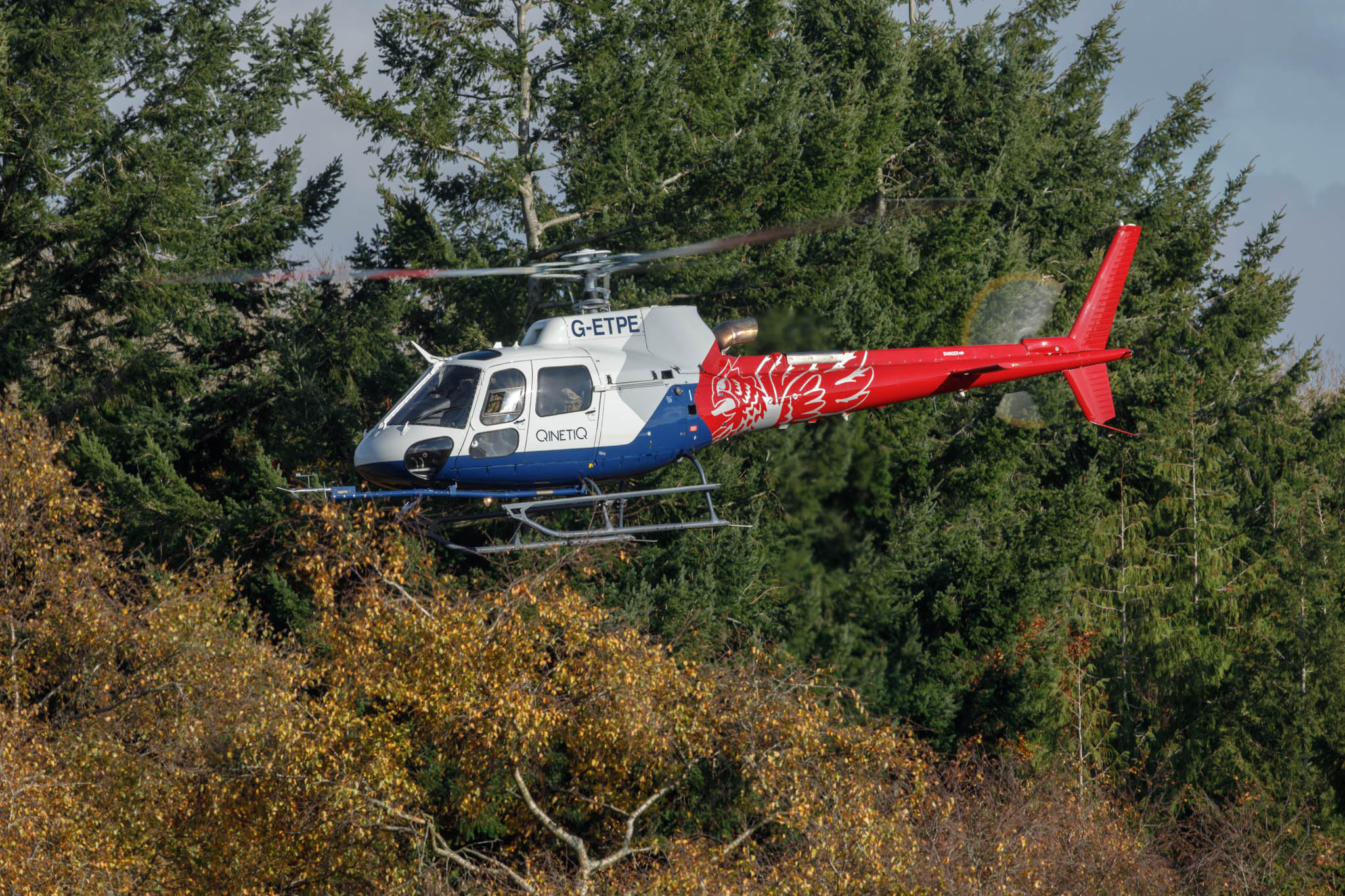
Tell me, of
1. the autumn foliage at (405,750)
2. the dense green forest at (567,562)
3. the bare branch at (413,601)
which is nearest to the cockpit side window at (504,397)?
the dense green forest at (567,562)

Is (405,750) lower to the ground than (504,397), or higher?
lower

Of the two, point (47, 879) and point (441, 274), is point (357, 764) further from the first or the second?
point (441, 274)

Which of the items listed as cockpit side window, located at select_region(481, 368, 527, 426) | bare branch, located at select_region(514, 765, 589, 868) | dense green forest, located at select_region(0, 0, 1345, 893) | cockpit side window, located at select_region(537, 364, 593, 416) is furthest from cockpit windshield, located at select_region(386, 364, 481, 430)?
bare branch, located at select_region(514, 765, 589, 868)

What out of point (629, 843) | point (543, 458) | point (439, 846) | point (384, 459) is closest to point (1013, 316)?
point (629, 843)

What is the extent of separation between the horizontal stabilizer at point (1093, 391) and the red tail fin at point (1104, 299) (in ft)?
0.15

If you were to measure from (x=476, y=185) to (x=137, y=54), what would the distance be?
8651 millimetres

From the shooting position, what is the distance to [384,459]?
13859 mm

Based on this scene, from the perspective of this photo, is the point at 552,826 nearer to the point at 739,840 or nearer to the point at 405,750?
A: the point at 405,750

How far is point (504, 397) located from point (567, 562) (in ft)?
28.7

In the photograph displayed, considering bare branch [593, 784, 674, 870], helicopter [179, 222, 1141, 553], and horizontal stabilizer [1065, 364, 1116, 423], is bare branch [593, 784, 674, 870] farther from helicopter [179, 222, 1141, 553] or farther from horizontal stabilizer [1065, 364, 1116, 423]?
Result: horizontal stabilizer [1065, 364, 1116, 423]

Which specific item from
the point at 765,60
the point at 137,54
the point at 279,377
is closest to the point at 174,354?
the point at 279,377

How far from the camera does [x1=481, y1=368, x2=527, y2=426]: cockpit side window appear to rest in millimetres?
14031

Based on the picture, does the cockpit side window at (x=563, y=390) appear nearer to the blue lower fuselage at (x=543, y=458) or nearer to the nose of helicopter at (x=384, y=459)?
the blue lower fuselage at (x=543, y=458)

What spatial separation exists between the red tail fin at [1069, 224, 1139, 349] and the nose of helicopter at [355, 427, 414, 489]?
939 cm
